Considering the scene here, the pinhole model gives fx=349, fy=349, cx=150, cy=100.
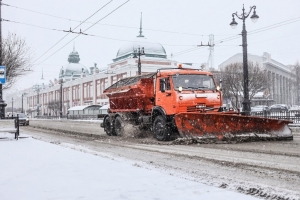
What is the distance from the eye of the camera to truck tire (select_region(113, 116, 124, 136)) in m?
15.8

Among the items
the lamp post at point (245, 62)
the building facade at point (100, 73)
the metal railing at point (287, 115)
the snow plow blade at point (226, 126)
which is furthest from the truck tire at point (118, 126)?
the building facade at point (100, 73)

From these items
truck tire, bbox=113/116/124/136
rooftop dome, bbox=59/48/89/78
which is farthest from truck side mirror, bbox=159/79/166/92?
rooftop dome, bbox=59/48/89/78

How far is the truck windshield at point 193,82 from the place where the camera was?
489 inches

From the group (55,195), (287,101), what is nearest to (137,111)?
(55,195)

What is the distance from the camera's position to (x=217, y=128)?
11461mm

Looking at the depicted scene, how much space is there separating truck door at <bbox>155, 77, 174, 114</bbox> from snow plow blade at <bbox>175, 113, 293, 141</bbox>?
1.00 m

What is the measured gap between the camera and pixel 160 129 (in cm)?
1271

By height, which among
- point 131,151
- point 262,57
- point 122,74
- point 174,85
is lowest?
point 131,151

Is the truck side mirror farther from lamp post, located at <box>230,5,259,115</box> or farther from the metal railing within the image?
the metal railing

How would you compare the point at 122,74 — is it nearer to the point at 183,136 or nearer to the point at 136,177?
the point at 183,136

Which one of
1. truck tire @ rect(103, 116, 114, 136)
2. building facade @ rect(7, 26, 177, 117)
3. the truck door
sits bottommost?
truck tire @ rect(103, 116, 114, 136)

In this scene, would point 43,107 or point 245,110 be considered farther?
point 43,107

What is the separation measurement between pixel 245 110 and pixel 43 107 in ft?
366

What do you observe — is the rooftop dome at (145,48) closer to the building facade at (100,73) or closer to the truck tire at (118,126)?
the building facade at (100,73)
